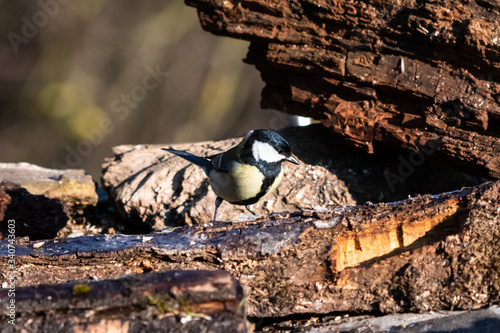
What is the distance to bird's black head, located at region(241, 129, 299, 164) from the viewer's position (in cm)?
309

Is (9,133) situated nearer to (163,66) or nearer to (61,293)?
(163,66)

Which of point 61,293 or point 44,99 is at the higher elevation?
point 44,99

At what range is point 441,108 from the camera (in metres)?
2.88

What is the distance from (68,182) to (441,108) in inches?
92.0

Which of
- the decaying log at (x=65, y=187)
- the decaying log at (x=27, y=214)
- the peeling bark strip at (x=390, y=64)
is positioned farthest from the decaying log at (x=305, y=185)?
the decaying log at (x=27, y=214)

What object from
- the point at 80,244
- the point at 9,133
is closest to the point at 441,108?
the point at 80,244

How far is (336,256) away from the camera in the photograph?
213 centimetres

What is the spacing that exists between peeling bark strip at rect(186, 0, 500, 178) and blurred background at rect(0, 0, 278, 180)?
2.97 meters

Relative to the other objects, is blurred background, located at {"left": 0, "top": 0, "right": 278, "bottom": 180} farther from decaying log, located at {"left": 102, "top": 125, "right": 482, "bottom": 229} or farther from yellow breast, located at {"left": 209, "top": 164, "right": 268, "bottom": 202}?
yellow breast, located at {"left": 209, "top": 164, "right": 268, "bottom": 202}

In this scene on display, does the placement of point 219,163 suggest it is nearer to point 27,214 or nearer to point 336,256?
point 27,214

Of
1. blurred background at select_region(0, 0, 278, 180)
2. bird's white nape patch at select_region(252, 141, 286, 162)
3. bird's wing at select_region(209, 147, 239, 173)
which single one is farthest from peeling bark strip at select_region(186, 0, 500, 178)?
Answer: blurred background at select_region(0, 0, 278, 180)

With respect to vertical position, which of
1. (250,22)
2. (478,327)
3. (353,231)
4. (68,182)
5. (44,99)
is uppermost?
(44,99)

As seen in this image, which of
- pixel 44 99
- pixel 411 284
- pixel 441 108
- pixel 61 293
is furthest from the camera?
pixel 44 99

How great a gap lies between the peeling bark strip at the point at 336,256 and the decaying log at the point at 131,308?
427mm
